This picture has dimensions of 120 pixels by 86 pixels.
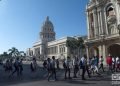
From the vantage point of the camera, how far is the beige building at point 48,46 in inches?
4238

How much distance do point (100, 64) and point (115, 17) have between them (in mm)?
26953

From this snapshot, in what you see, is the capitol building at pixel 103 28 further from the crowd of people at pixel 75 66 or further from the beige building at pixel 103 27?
the crowd of people at pixel 75 66

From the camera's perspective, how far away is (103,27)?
50.9m

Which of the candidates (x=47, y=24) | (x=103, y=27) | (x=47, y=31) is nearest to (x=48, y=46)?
(x=47, y=31)

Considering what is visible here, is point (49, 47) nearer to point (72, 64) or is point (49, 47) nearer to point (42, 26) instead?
point (42, 26)

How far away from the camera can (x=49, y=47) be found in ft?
406

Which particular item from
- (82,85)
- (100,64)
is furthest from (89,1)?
(82,85)

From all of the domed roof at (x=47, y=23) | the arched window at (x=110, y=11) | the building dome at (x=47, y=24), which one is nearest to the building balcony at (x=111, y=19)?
the arched window at (x=110, y=11)

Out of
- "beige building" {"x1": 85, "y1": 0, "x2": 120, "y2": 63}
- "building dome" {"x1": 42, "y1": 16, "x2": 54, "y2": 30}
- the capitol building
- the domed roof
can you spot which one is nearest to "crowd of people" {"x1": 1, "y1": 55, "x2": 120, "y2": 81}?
the capitol building

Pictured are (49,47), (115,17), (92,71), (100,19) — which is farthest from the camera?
(49,47)

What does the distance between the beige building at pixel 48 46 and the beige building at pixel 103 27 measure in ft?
161

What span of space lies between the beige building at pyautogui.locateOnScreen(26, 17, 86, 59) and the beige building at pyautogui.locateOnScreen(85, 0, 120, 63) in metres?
49.2

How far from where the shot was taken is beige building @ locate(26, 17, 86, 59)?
4238 inches

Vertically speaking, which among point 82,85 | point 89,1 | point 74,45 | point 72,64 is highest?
point 89,1
